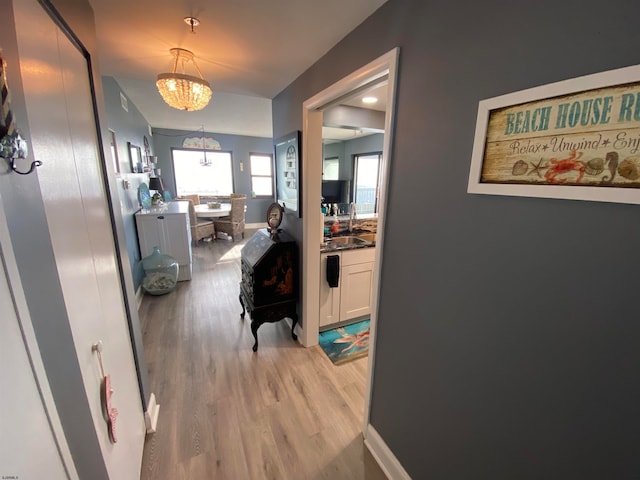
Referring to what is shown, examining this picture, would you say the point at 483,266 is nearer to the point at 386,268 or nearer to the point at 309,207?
the point at 386,268

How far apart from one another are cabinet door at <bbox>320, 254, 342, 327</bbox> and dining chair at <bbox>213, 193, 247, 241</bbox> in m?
4.01

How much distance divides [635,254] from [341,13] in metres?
1.42

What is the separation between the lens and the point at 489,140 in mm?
801

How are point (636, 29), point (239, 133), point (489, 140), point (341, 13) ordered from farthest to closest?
point (239, 133), point (341, 13), point (489, 140), point (636, 29)

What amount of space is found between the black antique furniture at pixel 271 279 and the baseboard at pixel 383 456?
113cm

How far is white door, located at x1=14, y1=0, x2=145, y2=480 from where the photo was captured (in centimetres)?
72

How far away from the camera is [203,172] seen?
6.81 m

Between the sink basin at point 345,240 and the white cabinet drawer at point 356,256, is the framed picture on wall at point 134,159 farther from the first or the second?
the white cabinet drawer at point 356,256

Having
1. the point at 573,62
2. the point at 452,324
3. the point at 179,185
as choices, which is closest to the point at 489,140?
the point at 573,62

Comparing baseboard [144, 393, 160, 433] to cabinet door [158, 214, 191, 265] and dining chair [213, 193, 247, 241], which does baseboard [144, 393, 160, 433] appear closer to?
cabinet door [158, 214, 191, 265]

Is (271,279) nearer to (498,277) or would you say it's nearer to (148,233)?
(498,277)

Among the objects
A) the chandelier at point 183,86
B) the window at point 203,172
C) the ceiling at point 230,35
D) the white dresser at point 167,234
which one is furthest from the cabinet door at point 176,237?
the window at point 203,172

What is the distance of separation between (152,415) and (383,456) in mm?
1416

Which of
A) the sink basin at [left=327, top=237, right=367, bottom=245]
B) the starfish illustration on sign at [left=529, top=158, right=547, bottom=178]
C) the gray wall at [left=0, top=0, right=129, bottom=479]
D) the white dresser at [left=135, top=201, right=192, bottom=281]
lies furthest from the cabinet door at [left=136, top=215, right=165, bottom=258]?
the starfish illustration on sign at [left=529, top=158, right=547, bottom=178]
